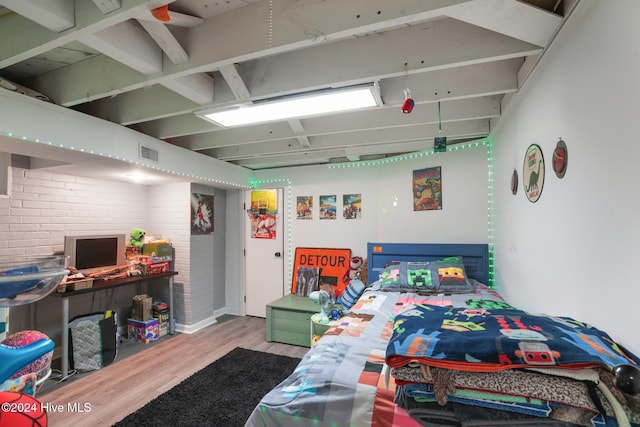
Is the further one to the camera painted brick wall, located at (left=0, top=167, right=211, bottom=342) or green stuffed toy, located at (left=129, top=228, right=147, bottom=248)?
green stuffed toy, located at (left=129, top=228, right=147, bottom=248)

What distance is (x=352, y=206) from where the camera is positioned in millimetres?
3939

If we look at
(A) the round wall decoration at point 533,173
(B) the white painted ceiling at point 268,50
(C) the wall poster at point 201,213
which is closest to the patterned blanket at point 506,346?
(A) the round wall decoration at point 533,173

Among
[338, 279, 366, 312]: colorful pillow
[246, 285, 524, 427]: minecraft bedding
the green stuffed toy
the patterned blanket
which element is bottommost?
[338, 279, 366, 312]: colorful pillow

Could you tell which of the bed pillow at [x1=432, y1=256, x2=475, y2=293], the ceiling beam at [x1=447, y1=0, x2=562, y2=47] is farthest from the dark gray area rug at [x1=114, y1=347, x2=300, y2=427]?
the ceiling beam at [x1=447, y1=0, x2=562, y2=47]

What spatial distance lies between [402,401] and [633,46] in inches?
55.6

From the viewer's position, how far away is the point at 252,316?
446 cm

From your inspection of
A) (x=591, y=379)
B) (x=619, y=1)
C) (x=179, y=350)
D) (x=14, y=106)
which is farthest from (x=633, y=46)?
(x=179, y=350)

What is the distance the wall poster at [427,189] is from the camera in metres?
3.36

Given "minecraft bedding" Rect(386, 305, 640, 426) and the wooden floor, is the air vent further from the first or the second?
"minecraft bedding" Rect(386, 305, 640, 426)

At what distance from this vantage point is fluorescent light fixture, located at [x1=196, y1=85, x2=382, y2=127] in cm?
190

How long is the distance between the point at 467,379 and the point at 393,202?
2.82 meters

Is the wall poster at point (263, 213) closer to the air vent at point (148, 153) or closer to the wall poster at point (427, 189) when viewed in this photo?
the air vent at point (148, 153)

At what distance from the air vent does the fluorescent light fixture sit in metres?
0.93

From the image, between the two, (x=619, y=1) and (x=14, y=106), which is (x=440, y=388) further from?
(x=14, y=106)
